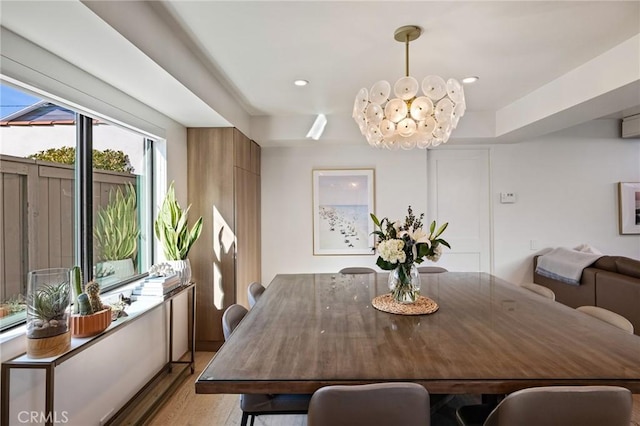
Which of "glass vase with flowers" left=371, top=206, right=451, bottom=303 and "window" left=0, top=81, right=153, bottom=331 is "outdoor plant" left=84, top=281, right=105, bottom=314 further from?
"glass vase with flowers" left=371, top=206, right=451, bottom=303

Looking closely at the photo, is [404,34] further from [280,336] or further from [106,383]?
[106,383]

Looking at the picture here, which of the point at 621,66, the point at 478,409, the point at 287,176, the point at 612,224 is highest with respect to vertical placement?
the point at 621,66

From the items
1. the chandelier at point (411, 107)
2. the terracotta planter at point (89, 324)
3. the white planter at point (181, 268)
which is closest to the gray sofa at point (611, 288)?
the chandelier at point (411, 107)

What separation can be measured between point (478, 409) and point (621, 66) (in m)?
2.51

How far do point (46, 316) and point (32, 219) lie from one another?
0.57 m

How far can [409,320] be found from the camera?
5.59 feet

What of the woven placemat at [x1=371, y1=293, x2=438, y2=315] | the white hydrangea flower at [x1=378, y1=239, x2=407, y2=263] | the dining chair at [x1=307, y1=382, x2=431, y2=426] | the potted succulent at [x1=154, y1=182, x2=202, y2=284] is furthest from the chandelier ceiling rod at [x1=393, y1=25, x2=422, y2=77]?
the potted succulent at [x1=154, y1=182, x2=202, y2=284]

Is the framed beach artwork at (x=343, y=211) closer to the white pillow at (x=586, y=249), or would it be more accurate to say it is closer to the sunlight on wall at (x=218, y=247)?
the sunlight on wall at (x=218, y=247)

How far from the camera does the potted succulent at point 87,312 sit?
5.04ft

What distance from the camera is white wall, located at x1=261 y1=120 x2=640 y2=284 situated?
4176 millimetres

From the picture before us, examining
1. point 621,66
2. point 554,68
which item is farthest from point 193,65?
point 621,66

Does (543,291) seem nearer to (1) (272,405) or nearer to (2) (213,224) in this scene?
(1) (272,405)

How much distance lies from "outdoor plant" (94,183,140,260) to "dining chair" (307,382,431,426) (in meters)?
1.90

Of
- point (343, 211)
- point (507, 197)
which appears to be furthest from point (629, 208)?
point (343, 211)
